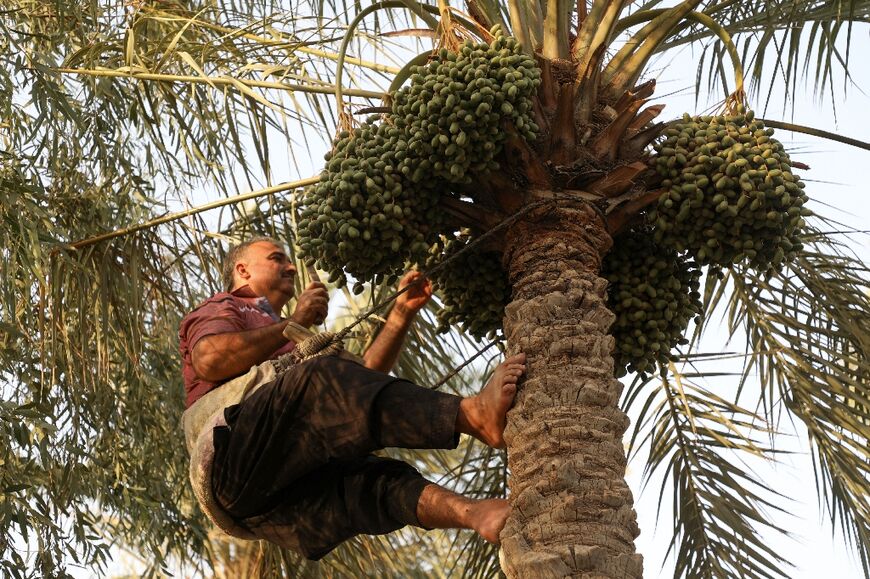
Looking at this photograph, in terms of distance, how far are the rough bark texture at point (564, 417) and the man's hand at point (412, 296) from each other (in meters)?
0.68

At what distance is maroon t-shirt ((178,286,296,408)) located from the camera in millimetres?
4168

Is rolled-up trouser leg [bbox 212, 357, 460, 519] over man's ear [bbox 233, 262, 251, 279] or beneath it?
beneath

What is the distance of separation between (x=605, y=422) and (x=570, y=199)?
700 millimetres

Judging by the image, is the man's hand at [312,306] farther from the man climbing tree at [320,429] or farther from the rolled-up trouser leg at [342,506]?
the rolled-up trouser leg at [342,506]

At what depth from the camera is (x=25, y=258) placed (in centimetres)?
470

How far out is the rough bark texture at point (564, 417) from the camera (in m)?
2.93

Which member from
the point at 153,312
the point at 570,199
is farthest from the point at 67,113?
the point at 570,199

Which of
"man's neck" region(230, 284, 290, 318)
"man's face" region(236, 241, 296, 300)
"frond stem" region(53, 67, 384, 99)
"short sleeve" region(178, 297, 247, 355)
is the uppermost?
"frond stem" region(53, 67, 384, 99)

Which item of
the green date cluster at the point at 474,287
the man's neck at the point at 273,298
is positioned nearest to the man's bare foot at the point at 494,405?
the green date cluster at the point at 474,287

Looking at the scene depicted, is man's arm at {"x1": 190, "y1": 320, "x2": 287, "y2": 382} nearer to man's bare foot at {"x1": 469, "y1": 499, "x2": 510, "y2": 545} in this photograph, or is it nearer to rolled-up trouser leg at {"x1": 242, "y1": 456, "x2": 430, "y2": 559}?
rolled-up trouser leg at {"x1": 242, "y1": 456, "x2": 430, "y2": 559}

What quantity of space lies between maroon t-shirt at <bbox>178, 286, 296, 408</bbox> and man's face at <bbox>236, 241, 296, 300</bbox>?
0.83 ft

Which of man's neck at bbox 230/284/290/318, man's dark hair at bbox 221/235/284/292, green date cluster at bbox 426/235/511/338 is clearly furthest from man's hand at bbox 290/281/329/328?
man's dark hair at bbox 221/235/284/292

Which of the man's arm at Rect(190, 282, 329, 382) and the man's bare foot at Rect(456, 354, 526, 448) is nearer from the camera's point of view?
the man's bare foot at Rect(456, 354, 526, 448)

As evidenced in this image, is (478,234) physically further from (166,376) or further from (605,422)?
(166,376)
